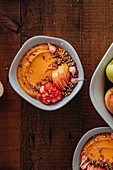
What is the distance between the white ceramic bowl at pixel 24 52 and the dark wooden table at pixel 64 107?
54 mm

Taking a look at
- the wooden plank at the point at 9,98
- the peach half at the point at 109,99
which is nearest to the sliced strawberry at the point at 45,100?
the wooden plank at the point at 9,98

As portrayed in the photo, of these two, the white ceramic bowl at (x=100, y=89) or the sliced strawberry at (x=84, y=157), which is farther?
the sliced strawberry at (x=84, y=157)

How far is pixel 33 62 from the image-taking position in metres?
1.07

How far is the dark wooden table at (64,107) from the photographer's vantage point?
1.07m

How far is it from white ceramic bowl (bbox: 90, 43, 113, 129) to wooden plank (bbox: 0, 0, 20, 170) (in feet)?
1.16

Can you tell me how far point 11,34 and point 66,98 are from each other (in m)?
0.39

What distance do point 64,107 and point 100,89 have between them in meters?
0.19

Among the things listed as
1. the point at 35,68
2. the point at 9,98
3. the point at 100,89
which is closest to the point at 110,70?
the point at 100,89

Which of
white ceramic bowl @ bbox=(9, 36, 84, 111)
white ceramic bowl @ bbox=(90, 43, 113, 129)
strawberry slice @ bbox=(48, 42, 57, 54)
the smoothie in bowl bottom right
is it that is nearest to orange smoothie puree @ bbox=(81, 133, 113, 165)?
the smoothie in bowl bottom right

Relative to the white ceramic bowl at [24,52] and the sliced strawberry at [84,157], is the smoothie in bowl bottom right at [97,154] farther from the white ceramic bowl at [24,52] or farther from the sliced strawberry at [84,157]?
the white ceramic bowl at [24,52]

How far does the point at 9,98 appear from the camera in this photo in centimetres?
110

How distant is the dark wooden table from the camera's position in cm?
107

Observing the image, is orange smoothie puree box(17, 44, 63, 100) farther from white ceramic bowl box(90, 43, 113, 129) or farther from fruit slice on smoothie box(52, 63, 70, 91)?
white ceramic bowl box(90, 43, 113, 129)

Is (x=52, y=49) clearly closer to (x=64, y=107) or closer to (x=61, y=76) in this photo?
(x=61, y=76)
